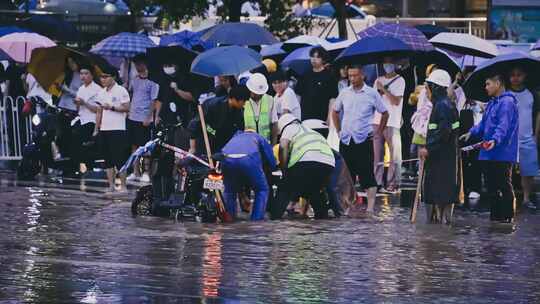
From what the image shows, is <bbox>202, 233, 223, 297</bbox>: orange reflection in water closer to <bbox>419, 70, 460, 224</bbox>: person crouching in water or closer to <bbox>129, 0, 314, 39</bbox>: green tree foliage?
<bbox>419, 70, 460, 224</bbox>: person crouching in water

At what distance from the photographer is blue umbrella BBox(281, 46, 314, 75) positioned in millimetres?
23548

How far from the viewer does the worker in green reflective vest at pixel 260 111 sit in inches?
707

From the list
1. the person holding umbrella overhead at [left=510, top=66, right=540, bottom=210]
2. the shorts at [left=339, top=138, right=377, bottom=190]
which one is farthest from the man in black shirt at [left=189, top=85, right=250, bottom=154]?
the person holding umbrella overhead at [left=510, top=66, right=540, bottom=210]

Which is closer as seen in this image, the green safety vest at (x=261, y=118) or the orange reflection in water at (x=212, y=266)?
the orange reflection in water at (x=212, y=266)

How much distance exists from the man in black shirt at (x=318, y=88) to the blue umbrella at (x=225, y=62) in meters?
1.62

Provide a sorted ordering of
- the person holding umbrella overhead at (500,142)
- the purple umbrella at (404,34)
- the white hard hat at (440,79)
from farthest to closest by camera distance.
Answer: the purple umbrella at (404,34)
the person holding umbrella overhead at (500,142)
the white hard hat at (440,79)

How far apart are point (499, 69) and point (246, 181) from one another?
10.6ft

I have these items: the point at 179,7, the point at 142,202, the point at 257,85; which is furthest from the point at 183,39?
the point at 142,202

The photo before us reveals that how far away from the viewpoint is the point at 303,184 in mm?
17156

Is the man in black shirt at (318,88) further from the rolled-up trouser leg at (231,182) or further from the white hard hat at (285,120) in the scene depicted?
the rolled-up trouser leg at (231,182)

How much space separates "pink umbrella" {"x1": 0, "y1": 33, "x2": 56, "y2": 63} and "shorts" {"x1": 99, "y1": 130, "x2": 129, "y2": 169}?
5847 mm

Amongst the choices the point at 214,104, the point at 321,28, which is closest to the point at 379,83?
the point at 214,104

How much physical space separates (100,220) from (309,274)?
449cm

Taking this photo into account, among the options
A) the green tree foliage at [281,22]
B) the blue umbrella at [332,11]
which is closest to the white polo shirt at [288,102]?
the green tree foliage at [281,22]
